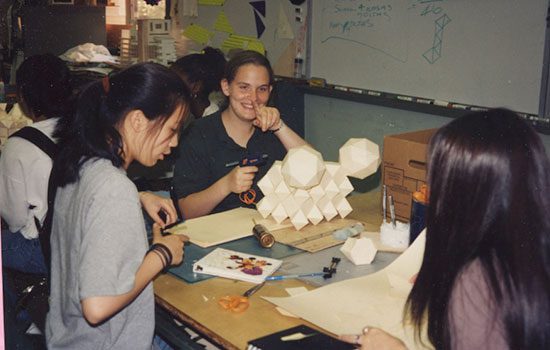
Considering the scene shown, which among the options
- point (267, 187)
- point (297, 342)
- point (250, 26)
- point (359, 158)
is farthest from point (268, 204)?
point (250, 26)

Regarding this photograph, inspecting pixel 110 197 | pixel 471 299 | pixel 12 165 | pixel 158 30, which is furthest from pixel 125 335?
pixel 158 30

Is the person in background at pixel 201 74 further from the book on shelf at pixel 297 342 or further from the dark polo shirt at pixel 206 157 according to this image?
the book on shelf at pixel 297 342

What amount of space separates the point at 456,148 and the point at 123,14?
17.9ft

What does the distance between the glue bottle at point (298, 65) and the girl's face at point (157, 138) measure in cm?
227

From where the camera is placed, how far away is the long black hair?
1.49 meters

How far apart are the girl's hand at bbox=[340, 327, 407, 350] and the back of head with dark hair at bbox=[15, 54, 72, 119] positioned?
188 centimetres

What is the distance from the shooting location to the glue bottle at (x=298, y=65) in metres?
3.81

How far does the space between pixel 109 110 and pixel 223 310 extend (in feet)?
1.89

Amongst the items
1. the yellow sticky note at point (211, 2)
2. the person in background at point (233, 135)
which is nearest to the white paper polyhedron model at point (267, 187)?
the person in background at point (233, 135)

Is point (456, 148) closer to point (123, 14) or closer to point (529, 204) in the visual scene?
point (529, 204)

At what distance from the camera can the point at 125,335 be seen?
1488 mm

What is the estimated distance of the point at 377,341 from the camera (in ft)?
4.10

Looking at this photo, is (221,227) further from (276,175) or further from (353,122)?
(353,122)

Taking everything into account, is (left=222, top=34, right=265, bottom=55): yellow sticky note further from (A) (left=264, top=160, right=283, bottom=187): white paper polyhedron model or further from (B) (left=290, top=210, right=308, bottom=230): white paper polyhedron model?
(B) (left=290, top=210, right=308, bottom=230): white paper polyhedron model
